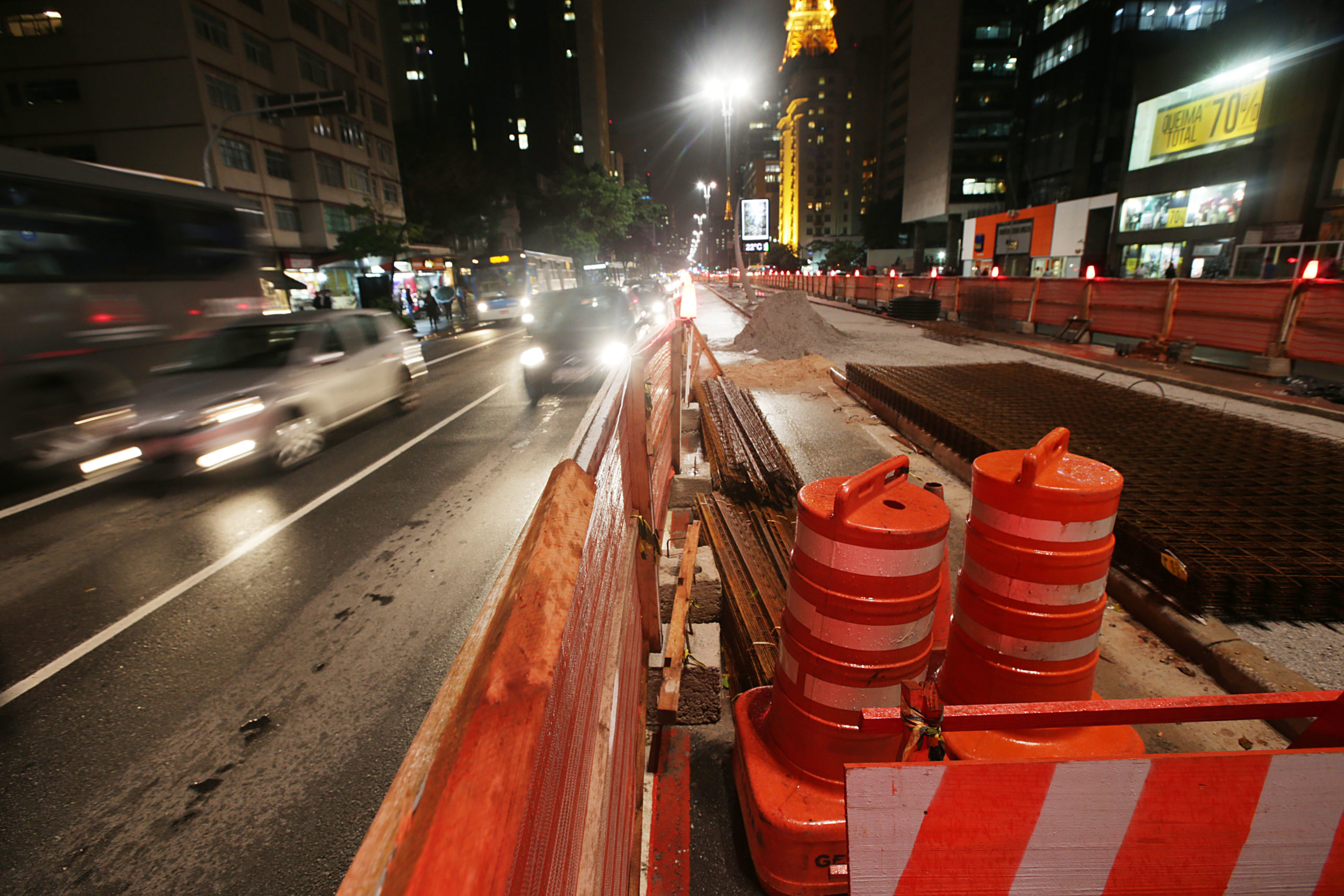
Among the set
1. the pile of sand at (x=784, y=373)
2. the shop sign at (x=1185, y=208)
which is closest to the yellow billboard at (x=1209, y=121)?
the shop sign at (x=1185, y=208)

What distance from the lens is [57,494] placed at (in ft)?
23.0

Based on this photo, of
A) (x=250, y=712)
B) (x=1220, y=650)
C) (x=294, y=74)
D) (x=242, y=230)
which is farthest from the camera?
(x=294, y=74)

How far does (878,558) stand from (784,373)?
1028cm

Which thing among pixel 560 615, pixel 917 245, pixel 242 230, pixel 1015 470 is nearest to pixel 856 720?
pixel 1015 470

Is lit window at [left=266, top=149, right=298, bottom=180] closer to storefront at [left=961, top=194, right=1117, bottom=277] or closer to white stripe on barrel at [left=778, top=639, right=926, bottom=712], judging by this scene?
white stripe on barrel at [left=778, top=639, right=926, bottom=712]

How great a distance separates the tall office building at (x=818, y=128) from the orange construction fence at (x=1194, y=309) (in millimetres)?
140698

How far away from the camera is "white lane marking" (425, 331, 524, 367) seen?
17.3 metres

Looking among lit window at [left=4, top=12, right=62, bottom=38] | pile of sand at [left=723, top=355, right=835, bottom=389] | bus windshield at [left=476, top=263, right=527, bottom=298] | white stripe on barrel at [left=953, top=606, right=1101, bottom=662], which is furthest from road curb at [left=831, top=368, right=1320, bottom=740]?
lit window at [left=4, top=12, right=62, bottom=38]

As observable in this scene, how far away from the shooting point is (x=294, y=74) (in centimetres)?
3722

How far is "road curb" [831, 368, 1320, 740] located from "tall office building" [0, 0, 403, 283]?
112 feet

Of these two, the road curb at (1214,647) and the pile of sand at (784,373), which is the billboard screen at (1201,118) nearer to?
the pile of sand at (784,373)

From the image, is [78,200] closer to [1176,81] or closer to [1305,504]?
[1305,504]

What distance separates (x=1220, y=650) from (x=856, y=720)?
7.87 ft

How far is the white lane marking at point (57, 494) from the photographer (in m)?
6.49
